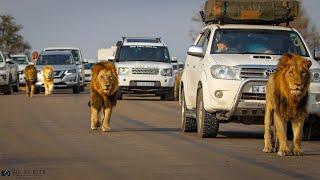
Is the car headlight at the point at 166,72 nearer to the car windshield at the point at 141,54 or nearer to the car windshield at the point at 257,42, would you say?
the car windshield at the point at 141,54

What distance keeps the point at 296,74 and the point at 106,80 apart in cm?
587

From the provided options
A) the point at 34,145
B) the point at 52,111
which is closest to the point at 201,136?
the point at 34,145

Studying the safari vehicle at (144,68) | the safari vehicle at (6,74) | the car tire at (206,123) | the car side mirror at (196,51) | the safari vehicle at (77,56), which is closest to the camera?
the car tire at (206,123)

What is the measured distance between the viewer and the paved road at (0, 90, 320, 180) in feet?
39.2

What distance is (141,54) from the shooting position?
35.0m

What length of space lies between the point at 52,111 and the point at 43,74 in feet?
43.3

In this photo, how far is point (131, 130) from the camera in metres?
19.6

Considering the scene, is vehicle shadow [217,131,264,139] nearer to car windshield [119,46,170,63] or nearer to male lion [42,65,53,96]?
car windshield [119,46,170,63]

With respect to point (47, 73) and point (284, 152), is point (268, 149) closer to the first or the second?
point (284, 152)

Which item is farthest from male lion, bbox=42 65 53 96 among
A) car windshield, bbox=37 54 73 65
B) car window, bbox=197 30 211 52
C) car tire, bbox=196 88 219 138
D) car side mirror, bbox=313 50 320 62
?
car side mirror, bbox=313 50 320 62

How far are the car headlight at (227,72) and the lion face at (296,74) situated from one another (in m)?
2.30

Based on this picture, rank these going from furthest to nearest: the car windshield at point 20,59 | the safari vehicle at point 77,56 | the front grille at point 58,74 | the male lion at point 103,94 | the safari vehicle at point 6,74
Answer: the car windshield at point 20,59, the safari vehicle at point 77,56, the front grille at point 58,74, the safari vehicle at point 6,74, the male lion at point 103,94

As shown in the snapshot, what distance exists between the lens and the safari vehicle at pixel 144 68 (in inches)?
1342

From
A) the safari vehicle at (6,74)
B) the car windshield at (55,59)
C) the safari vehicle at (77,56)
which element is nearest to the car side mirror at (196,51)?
the safari vehicle at (6,74)
